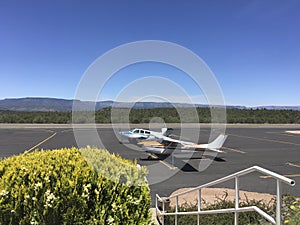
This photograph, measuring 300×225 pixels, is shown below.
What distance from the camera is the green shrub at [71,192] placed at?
10.1 ft

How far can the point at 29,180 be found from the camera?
123 inches

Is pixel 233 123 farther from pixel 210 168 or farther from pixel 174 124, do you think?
pixel 210 168

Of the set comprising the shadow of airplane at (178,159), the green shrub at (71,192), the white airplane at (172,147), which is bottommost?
the shadow of airplane at (178,159)

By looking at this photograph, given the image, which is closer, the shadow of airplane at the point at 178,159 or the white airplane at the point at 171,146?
the shadow of airplane at the point at 178,159

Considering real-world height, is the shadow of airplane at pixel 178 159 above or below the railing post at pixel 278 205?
below

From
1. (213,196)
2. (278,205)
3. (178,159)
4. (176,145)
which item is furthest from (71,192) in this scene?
(178,159)

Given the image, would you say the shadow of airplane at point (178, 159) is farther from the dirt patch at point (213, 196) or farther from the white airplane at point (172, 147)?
the dirt patch at point (213, 196)

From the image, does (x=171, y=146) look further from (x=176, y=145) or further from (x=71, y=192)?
(x=71, y=192)

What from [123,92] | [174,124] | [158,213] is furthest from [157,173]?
[174,124]

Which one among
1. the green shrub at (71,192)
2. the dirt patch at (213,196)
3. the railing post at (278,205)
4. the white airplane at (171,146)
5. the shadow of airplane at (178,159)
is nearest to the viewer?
the railing post at (278,205)

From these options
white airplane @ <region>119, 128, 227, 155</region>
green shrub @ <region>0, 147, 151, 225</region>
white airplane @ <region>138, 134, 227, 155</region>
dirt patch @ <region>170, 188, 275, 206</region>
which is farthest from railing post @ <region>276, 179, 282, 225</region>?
white airplane @ <region>138, 134, 227, 155</region>

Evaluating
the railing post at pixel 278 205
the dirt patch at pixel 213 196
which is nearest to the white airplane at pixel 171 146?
the dirt patch at pixel 213 196

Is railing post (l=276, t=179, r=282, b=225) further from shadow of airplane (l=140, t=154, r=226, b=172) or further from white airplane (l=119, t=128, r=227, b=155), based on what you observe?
white airplane (l=119, t=128, r=227, b=155)

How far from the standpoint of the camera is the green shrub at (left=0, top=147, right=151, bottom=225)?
3088mm
